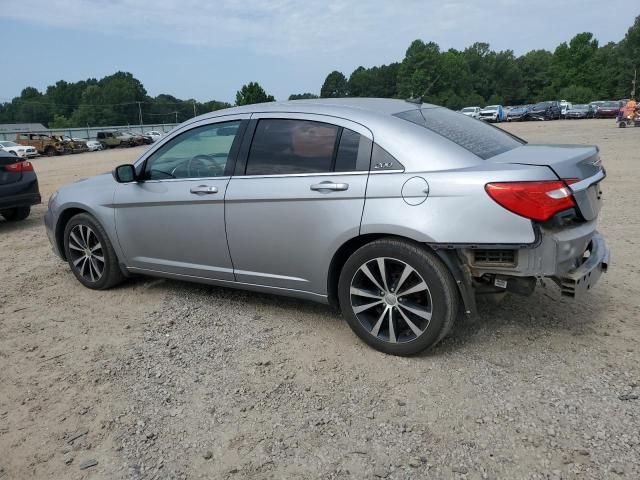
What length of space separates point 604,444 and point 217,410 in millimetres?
1974

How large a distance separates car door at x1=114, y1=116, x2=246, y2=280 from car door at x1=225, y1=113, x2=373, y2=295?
147 mm

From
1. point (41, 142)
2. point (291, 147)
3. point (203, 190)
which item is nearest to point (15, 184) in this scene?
point (203, 190)

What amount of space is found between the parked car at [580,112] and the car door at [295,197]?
51.4m

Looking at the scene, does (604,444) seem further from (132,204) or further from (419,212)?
(132,204)

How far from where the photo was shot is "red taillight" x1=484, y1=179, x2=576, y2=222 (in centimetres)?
285

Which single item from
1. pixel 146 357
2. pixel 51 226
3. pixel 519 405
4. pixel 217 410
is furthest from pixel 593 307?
pixel 51 226

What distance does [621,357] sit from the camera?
10.7 ft

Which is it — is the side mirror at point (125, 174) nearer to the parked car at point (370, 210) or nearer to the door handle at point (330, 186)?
the parked car at point (370, 210)

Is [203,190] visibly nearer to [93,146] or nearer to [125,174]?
[125,174]

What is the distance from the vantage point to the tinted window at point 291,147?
3539 millimetres

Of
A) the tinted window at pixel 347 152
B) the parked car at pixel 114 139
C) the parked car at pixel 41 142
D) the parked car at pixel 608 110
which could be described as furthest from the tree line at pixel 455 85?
the tinted window at pixel 347 152

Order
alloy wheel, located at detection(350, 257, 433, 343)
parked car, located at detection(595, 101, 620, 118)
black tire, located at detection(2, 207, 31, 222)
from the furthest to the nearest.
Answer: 1. parked car, located at detection(595, 101, 620, 118)
2. black tire, located at detection(2, 207, 31, 222)
3. alloy wheel, located at detection(350, 257, 433, 343)

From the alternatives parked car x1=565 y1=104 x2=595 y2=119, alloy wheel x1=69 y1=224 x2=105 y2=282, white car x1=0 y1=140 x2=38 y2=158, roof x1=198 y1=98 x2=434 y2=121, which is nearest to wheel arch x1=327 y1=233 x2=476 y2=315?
roof x1=198 y1=98 x2=434 y2=121

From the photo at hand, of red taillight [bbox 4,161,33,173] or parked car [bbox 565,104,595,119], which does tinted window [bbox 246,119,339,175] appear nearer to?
red taillight [bbox 4,161,33,173]
